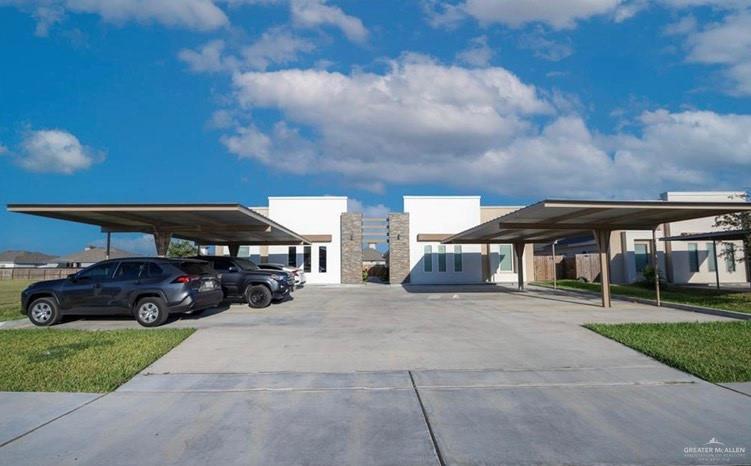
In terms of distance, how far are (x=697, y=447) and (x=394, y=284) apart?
2667cm

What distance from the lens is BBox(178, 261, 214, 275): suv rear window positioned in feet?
38.9

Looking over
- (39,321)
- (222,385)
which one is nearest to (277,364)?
(222,385)

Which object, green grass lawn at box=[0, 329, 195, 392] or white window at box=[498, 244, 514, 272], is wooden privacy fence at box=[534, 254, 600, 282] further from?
green grass lawn at box=[0, 329, 195, 392]

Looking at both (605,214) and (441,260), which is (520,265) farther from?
(605,214)

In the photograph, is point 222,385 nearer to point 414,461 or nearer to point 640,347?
point 414,461

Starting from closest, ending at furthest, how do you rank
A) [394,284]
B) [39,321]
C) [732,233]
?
[39,321] < [732,233] < [394,284]

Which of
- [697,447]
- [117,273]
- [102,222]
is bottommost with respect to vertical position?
Result: [697,447]

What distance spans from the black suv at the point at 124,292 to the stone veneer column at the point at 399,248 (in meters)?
19.9

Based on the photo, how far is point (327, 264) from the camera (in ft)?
104

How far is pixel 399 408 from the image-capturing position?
544cm

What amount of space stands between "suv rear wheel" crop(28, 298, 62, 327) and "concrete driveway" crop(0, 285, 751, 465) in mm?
4814

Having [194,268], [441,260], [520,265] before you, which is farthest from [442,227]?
[194,268]

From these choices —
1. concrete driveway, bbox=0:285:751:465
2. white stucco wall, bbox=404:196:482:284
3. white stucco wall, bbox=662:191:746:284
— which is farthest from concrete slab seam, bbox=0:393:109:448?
white stucco wall, bbox=662:191:746:284

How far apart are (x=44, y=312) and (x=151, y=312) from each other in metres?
2.75
